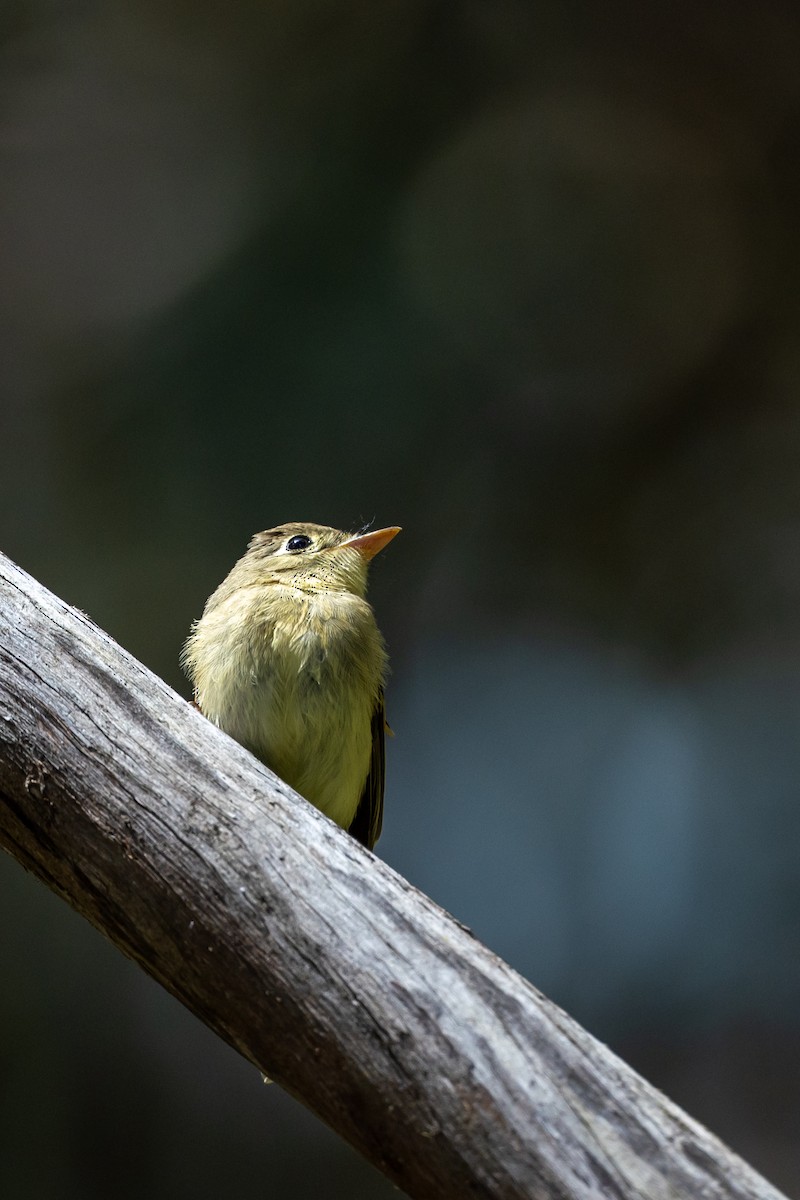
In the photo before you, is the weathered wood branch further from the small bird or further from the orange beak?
the orange beak

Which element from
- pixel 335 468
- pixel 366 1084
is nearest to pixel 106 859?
pixel 366 1084

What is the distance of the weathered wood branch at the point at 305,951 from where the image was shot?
1.52 m

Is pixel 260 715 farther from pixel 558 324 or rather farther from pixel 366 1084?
pixel 558 324

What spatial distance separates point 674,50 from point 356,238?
1.86 m

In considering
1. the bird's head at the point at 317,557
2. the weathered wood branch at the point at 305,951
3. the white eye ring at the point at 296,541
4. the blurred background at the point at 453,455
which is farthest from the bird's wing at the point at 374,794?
the blurred background at the point at 453,455

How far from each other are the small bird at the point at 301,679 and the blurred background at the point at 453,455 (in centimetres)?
251

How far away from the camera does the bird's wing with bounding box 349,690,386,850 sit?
3.45m

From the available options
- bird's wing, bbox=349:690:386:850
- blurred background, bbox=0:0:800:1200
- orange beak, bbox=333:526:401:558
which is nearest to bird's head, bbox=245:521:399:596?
orange beak, bbox=333:526:401:558

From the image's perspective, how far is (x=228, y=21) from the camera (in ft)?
19.4

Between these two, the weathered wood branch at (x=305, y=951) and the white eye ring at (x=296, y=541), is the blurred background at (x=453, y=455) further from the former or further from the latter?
the weathered wood branch at (x=305, y=951)

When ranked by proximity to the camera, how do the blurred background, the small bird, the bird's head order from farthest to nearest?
1. the blurred background
2. the bird's head
3. the small bird

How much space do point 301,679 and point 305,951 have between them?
138 centimetres

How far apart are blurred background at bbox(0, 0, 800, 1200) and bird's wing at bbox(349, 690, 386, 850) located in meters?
2.36

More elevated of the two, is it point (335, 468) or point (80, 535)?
point (335, 468)
